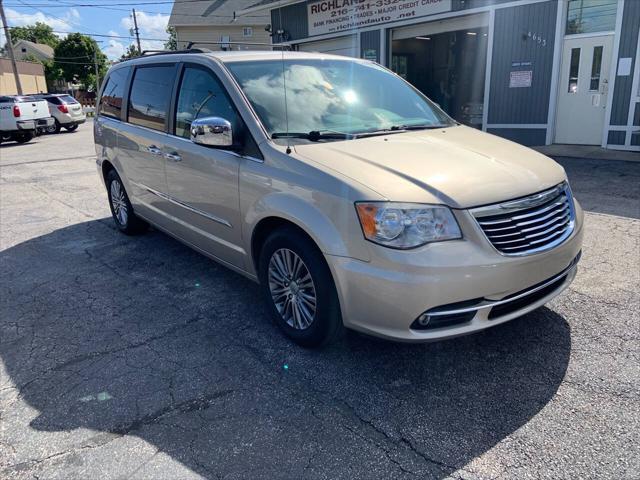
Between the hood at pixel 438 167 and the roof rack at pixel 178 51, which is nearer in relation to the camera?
the hood at pixel 438 167

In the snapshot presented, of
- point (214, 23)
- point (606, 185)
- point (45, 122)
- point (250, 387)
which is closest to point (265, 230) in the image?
point (250, 387)

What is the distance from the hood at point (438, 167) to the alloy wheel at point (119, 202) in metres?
3.43

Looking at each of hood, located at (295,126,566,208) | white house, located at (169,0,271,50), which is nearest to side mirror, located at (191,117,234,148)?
hood, located at (295,126,566,208)

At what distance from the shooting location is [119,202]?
6.16 metres

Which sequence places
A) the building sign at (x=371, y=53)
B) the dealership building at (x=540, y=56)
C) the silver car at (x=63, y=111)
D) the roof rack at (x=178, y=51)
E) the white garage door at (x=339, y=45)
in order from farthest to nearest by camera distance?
1. the silver car at (x=63, y=111)
2. the white garage door at (x=339, y=45)
3. the building sign at (x=371, y=53)
4. the dealership building at (x=540, y=56)
5. the roof rack at (x=178, y=51)

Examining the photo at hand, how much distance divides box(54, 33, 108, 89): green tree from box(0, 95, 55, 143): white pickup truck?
48943mm

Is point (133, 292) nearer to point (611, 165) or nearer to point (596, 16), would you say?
point (611, 165)

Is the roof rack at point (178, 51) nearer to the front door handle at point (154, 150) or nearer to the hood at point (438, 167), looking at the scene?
the front door handle at point (154, 150)

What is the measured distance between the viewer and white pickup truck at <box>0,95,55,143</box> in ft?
60.8

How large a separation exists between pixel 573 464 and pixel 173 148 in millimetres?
3611

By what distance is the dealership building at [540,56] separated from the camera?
34.4 ft

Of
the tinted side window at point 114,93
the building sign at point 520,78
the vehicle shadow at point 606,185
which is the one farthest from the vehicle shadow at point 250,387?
the building sign at point 520,78

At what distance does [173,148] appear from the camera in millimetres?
4383

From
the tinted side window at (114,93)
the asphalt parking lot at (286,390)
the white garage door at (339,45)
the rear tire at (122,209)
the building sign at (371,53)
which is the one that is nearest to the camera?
the asphalt parking lot at (286,390)
